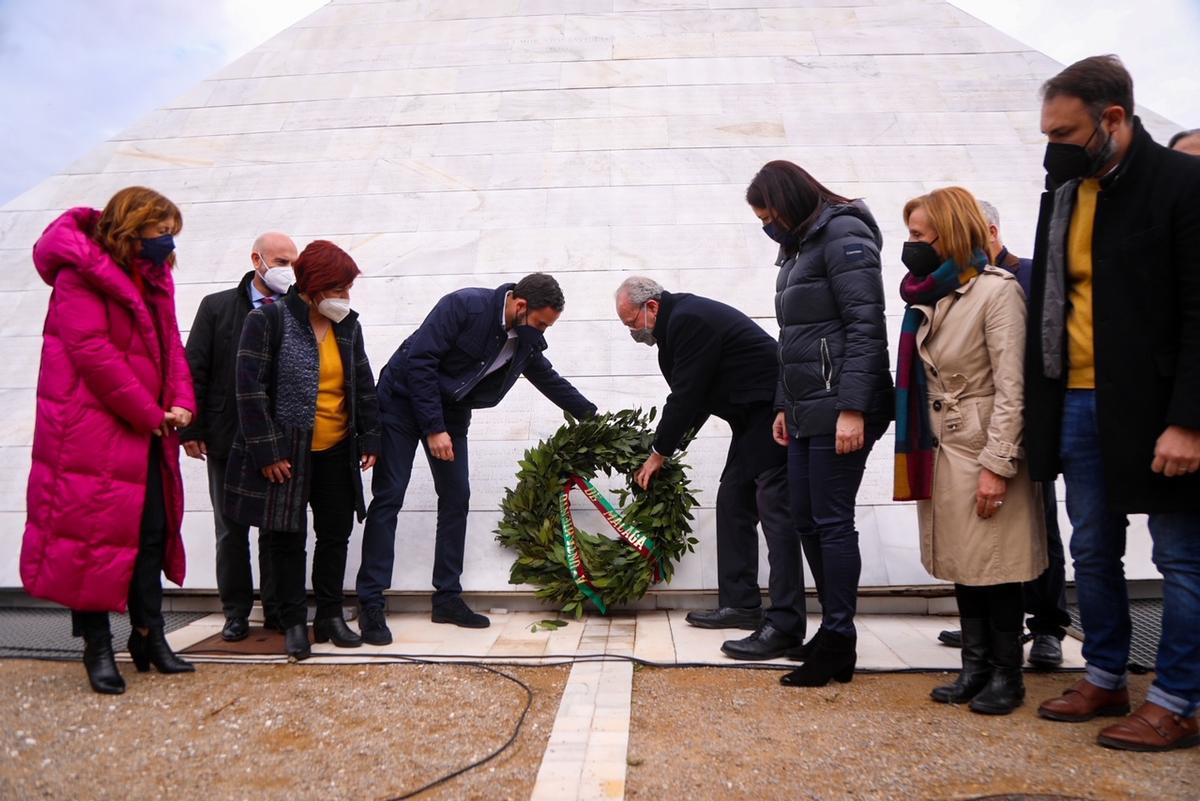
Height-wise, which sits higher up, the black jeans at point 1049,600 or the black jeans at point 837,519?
the black jeans at point 837,519

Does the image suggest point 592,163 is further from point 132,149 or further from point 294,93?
point 132,149

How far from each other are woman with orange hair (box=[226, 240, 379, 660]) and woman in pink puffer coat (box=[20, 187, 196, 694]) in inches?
14.9

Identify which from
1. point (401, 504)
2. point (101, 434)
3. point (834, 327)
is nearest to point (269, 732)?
point (101, 434)

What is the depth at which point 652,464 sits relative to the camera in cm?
461

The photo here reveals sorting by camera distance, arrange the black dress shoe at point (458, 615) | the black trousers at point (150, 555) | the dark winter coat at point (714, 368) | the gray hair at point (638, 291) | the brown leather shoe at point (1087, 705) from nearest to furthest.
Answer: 1. the brown leather shoe at point (1087, 705)
2. the black trousers at point (150, 555)
3. the dark winter coat at point (714, 368)
4. the gray hair at point (638, 291)
5. the black dress shoe at point (458, 615)

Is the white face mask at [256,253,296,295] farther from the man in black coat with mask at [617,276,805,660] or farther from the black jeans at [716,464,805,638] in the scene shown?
the black jeans at [716,464,805,638]

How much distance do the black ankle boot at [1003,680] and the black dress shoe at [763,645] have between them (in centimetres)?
93

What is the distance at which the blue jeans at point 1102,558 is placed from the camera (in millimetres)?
A: 2904

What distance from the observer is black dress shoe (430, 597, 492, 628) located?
4625mm

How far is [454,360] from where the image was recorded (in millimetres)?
4707

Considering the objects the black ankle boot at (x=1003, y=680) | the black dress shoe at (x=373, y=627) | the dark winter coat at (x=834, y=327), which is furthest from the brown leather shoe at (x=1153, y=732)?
the black dress shoe at (x=373, y=627)

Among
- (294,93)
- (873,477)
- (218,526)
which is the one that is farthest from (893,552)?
(294,93)

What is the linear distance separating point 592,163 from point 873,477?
3633mm

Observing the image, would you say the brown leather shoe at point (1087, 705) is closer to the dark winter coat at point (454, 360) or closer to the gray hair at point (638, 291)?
the gray hair at point (638, 291)
